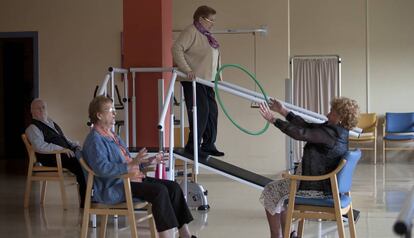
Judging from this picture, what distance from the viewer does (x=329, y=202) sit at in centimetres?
393

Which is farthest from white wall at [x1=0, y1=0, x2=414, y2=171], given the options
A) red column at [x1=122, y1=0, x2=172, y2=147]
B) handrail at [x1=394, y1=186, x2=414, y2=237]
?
handrail at [x1=394, y1=186, x2=414, y2=237]

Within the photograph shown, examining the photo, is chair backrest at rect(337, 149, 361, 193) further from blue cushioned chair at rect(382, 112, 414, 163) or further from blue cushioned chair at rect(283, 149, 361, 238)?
blue cushioned chair at rect(382, 112, 414, 163)

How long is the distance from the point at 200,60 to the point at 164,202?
77.7 inches

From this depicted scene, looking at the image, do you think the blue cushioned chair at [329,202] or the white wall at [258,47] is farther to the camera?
the white wall at [258,47]

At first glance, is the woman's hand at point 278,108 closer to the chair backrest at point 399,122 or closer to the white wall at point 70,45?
the white wall at point 70,45

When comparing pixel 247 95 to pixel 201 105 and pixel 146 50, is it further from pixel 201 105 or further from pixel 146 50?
pixel 146 50

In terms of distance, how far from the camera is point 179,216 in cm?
423

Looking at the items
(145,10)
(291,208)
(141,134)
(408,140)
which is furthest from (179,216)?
(408,140)

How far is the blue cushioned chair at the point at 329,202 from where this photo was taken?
3.86 meters

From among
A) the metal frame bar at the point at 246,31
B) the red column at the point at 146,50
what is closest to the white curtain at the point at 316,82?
the metal frame bar at the point at 246,31

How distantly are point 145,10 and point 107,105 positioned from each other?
2.24 metres

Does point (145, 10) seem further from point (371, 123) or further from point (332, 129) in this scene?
point (371, 123)

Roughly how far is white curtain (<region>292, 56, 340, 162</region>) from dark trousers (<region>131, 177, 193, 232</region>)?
7.28 metres

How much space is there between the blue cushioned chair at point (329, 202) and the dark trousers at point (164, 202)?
0.71 metres
